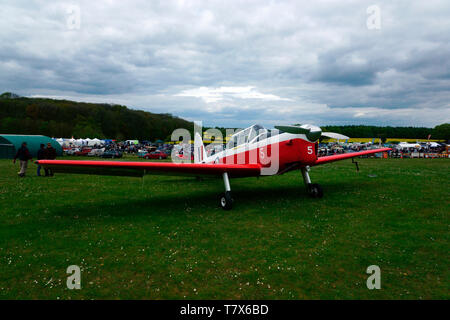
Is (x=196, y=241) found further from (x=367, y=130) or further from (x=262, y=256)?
(x=367, y=130)

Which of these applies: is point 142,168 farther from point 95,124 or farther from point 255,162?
point 95,124

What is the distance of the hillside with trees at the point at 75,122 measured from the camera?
87.8 m

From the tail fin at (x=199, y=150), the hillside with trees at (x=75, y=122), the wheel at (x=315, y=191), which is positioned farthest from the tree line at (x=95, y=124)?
the wheel at (x=315, y=191)

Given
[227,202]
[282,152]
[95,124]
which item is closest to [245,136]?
[282,152]

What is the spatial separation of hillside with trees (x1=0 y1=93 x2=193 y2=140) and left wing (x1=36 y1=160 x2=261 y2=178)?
9552 centimetres

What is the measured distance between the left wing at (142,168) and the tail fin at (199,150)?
172 inches

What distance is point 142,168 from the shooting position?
24.0ft

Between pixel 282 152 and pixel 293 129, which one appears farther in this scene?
pixel 282 152

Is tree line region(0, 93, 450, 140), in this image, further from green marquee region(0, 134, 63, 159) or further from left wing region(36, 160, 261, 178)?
left wing region(36, 160, 261, 178)

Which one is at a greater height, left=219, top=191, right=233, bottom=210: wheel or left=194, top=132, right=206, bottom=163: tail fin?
left=194, top=132, right=206, bottom=163: tail fin

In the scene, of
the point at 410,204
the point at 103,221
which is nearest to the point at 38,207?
the point at 103,221

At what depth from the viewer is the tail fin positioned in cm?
1273

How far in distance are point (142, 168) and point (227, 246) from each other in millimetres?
3587

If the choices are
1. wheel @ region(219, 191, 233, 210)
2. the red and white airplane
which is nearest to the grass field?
wheel @ region(219, 191, 233, 210)
